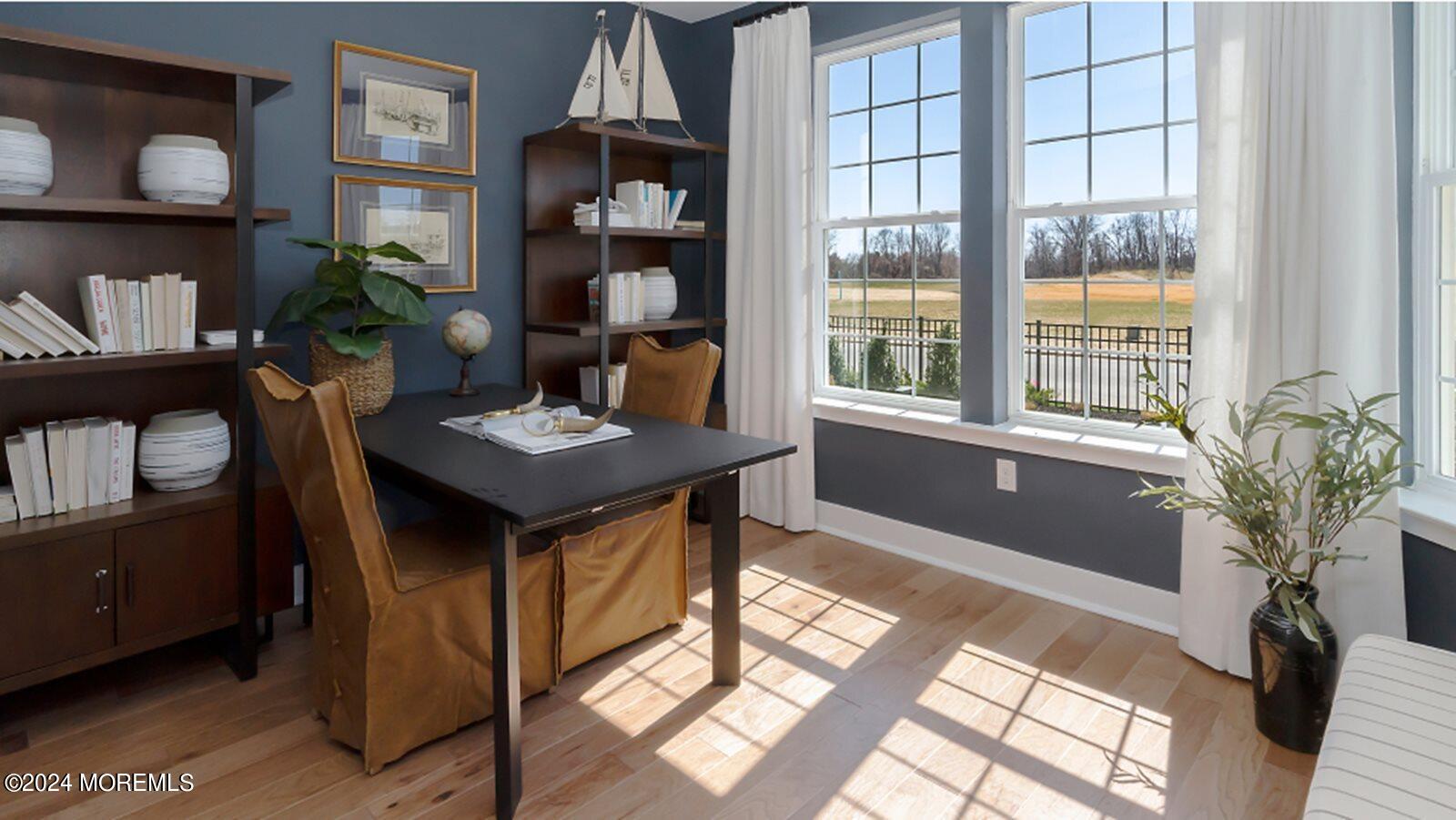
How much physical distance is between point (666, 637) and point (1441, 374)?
7.78ft

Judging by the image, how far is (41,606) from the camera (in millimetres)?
2082

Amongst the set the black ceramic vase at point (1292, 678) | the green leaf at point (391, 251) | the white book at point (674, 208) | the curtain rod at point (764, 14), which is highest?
the curtain rod at point (764, 14)

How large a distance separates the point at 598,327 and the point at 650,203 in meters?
0.71

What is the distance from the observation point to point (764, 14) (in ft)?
12.3

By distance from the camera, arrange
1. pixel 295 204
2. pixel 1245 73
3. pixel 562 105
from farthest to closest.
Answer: pixel 562 105, pixel 295 204, pixel 1245 73

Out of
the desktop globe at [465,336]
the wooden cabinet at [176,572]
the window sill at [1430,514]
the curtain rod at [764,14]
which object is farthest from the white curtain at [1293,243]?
the wooden cabinet at [176,572]

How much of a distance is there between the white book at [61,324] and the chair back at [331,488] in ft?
2.01

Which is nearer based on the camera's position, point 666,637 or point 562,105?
point 666,637

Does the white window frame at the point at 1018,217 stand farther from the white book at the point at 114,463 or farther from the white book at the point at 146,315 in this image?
the white book at the point at 114,463

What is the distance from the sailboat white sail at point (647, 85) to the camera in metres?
3.59

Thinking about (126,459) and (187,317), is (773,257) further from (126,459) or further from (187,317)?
(126,459)

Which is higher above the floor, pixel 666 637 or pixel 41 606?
pixel 41 606

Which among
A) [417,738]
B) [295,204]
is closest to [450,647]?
[417,738]

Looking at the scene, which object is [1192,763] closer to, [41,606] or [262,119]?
[41,606]
